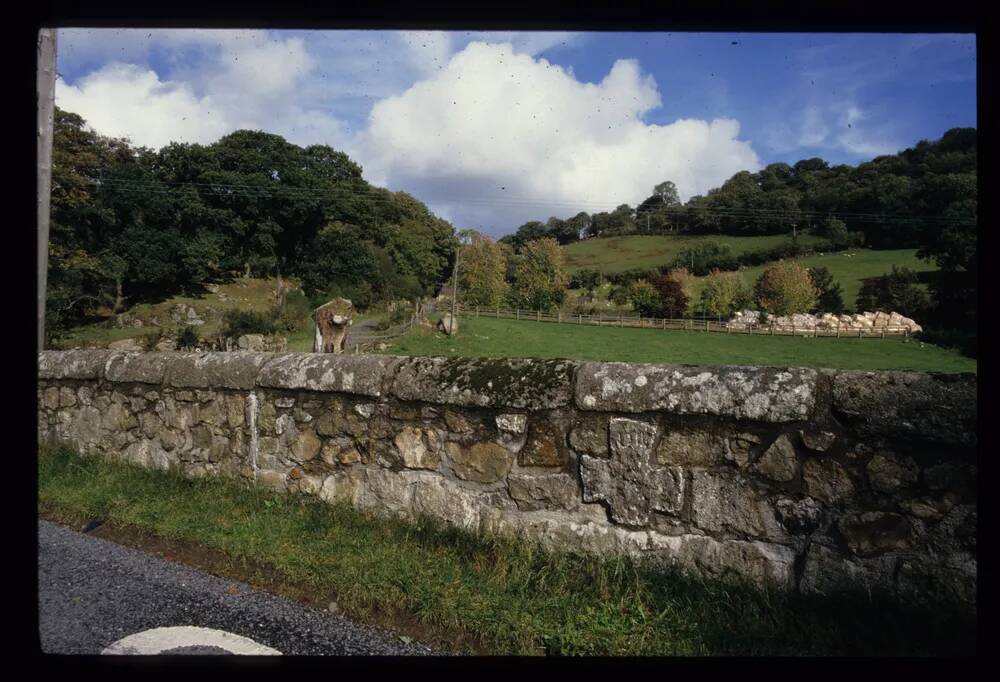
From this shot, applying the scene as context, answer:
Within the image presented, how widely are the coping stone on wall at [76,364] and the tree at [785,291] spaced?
57305 millimetres

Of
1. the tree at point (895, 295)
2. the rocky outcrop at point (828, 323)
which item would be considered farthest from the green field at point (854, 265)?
the rocky outcrop at point (828, 323)

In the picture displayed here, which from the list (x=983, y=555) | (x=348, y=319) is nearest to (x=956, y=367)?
(x=348, y=319)

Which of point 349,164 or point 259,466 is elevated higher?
point 349,164

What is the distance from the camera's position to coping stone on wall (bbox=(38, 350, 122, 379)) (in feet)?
17.4

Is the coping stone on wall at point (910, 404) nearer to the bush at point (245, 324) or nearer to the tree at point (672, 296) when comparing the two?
the bush at point (245, 324)

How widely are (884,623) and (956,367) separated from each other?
36348mm

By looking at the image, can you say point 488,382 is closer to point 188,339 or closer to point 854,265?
point 188,339

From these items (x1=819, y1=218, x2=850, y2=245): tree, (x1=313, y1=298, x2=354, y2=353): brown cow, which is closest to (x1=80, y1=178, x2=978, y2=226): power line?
(x1=819, y1=218, x2=850, y2=245): tree

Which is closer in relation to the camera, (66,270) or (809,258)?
(66,270)

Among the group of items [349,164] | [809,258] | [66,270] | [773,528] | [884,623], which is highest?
[349,164]

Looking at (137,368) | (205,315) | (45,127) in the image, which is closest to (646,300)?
(205,315)

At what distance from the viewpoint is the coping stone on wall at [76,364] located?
17.4 ft

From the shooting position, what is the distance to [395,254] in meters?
59.9

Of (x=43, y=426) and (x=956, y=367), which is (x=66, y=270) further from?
(x=956, y=367)
